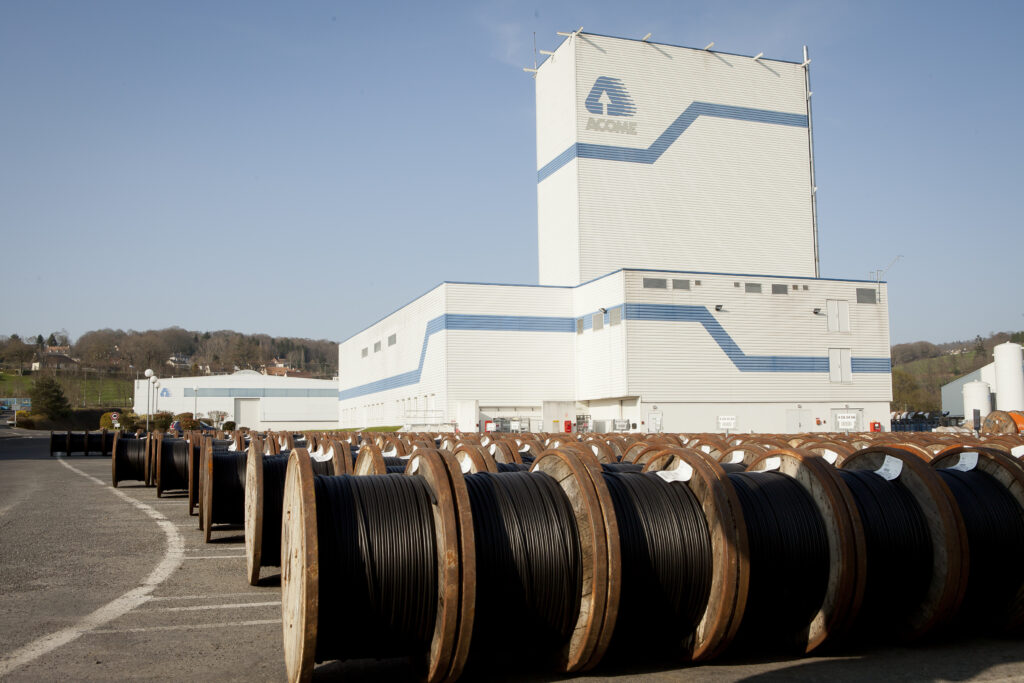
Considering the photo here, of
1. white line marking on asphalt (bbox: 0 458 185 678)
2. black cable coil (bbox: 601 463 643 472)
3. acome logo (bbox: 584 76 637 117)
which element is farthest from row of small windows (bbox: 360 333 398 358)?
black cable coil (bbox: 601 463 643 472)

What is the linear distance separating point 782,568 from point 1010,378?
62931mm

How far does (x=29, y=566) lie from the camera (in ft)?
32.3

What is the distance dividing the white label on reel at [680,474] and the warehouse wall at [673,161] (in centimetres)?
5159

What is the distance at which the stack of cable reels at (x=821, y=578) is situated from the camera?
564cm

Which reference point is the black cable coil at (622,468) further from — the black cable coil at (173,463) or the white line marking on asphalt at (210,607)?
the black cable coil at (173,463)

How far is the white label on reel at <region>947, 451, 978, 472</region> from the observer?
6.68 meters

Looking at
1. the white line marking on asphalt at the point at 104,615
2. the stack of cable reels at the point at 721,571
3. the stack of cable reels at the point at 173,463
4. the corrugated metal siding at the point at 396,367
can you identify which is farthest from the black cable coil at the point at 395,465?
the corrugated metal siding at the point at 396,367

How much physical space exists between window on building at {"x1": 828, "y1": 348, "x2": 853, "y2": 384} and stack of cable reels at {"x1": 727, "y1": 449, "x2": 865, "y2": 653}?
50.2 metres

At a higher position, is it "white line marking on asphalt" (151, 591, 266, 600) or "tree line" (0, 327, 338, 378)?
"tree line" (0, 327, 338, 378)

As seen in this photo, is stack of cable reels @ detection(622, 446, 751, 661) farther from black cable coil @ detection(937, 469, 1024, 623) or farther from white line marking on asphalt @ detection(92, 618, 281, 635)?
white line marking on asphalt @ detection(92, 618, 281, 635)

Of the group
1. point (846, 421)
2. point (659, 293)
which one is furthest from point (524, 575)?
point (846, 421)

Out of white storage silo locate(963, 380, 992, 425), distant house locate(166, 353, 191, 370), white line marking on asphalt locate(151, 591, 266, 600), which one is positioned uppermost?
distant house locate(166, 353, 191, 370)

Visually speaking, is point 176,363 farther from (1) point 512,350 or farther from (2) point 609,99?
(2) point 609,99

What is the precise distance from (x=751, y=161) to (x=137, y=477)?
52368 millimetres
